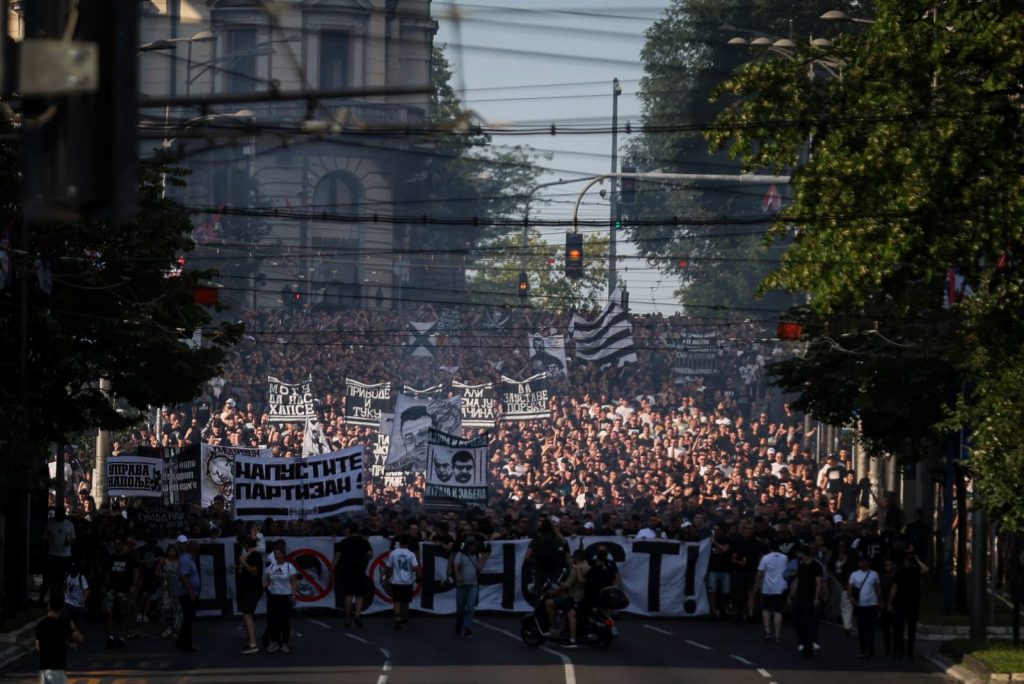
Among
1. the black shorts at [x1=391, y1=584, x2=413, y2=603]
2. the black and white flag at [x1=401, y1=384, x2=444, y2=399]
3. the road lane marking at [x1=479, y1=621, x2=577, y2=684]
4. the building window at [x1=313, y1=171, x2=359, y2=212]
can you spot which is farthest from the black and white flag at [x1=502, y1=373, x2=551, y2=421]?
the building window at [x1=313, y1=171, x2=359, y2=212]

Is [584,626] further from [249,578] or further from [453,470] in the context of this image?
[453,470]

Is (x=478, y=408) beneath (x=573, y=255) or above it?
beneath

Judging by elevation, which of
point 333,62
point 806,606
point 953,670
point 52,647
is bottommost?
point 953,670

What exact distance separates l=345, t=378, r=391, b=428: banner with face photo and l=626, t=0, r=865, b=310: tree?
34.4 metres

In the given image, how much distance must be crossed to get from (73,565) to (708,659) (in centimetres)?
871

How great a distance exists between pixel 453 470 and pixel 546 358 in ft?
46.5

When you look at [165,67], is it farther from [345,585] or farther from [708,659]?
[708,659]

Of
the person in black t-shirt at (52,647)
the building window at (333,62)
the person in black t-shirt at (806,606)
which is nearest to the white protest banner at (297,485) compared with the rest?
the person in black t-shirt at (806,606)

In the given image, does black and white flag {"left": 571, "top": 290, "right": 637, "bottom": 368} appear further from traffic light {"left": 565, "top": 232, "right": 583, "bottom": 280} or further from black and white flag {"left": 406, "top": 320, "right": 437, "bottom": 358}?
traffic light {"left": 565, "top": 232, "right": 583, "bottom": 280}

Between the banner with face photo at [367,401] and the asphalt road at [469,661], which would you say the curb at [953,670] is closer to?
the asphalt road at [469,661]

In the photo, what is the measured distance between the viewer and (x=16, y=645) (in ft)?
81.5

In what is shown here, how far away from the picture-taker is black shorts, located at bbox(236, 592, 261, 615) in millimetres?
25375

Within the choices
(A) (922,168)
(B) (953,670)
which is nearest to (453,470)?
(B) (953,670)

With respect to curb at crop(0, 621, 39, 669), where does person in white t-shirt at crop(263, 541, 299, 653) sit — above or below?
above
